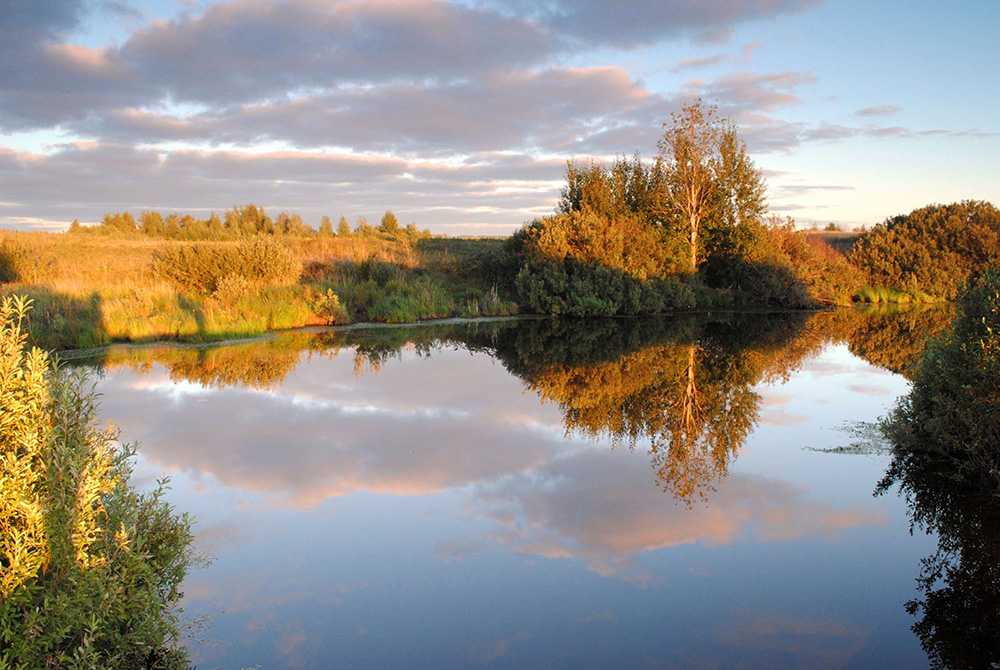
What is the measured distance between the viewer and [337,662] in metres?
3.35

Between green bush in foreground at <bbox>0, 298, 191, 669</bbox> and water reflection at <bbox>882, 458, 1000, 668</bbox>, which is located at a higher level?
green bush in foreground at <bbox>0, 298, 191, 669</bbox>

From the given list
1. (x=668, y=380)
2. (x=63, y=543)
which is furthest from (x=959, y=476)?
(x=63, y=543)

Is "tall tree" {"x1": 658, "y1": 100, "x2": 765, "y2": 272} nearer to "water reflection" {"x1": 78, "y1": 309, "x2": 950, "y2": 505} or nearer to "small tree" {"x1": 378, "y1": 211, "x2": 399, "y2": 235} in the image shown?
"water reflection" {"x1": 78, "y1": 309, "x2": 950, "y2": 505}

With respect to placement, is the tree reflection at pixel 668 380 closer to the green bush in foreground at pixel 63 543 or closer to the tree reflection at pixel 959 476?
the tree reflection at pixel 959 476

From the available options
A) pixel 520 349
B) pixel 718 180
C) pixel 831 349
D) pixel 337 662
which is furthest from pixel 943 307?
pixel 337 662

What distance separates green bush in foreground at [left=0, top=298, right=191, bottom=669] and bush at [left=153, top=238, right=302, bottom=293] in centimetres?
1585

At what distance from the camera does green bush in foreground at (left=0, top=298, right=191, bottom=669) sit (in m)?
2.65

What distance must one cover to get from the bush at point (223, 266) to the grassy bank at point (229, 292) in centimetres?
4

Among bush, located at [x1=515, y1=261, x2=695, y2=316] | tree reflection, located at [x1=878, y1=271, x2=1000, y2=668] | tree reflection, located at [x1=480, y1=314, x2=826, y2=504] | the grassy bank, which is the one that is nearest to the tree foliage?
tree reflection, located at [x1=480, y1=314, x2=826, y2=504]

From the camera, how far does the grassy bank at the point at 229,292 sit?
14.0 metres

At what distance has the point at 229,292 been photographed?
16.9 metres

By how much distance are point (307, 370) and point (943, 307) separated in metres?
22.0

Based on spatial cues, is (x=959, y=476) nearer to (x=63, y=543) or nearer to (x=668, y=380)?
(x=668, y=380)

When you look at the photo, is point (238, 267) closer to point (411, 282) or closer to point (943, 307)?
point (411, 282)
